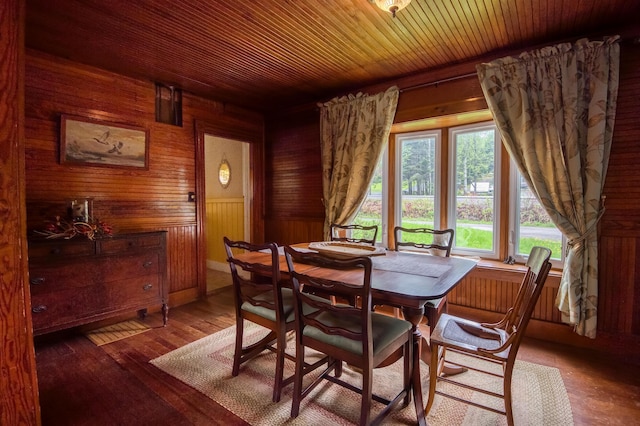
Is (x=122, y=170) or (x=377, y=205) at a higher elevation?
(x=122, y=170)

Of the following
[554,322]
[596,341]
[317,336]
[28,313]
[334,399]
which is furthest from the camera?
[554,322]

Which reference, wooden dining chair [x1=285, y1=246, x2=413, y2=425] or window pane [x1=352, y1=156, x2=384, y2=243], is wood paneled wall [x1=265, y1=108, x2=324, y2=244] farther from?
wooden dining chair [x1=285, y1=246, x2=413, y2=425]

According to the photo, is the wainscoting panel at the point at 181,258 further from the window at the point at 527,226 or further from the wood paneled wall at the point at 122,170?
the window at the point at 527,226

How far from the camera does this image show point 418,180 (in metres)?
3.51

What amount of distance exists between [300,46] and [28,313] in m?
2.47

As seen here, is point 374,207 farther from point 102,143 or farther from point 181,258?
point 102,143

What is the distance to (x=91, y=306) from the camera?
2568 mm

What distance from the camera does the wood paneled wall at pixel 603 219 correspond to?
2.31 m

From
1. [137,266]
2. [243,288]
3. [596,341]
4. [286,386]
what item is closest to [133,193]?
[137,266]

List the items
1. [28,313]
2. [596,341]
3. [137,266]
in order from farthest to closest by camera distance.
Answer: [137,266] < [596,341] < [28,313]

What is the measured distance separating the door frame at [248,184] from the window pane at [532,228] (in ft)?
10.4

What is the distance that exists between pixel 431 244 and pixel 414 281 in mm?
1163

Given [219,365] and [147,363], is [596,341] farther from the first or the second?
[147,363]

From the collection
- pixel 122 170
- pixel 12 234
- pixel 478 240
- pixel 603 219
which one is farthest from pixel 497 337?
pixel 122 170
